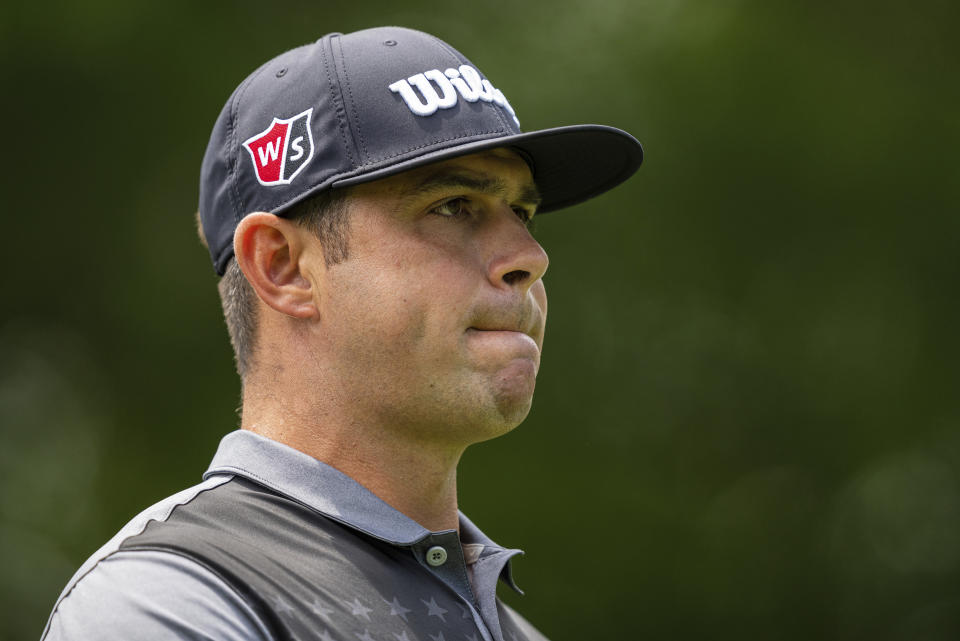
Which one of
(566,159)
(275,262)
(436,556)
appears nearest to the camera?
(436,556)

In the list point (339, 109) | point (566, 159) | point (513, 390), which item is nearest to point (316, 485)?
point (513, 390)

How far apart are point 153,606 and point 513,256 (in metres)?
0.70

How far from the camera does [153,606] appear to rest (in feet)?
4.04

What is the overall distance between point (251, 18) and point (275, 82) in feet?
9.48

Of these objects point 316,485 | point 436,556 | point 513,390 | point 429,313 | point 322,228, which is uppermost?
point 322,228

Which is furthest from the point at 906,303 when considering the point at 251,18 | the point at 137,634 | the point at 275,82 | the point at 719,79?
the point at 137,634

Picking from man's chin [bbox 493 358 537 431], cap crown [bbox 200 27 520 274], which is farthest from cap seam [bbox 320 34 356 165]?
man's chin [bbox 493 358 537 431]

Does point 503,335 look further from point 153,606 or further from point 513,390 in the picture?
point 153,606

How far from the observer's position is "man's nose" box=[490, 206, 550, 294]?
1609 millimetres

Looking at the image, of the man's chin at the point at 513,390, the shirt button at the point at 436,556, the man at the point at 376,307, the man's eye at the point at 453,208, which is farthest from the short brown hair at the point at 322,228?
the shirt button at the point at 436,556

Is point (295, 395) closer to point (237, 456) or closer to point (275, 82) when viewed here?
point (237, 456)

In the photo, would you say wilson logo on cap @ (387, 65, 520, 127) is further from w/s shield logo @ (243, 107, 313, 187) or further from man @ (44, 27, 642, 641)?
w/s shield logo @ (243, 107, 313, 187)

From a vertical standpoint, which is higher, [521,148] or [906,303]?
[521,148]

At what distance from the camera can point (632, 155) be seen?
6.23 ft
